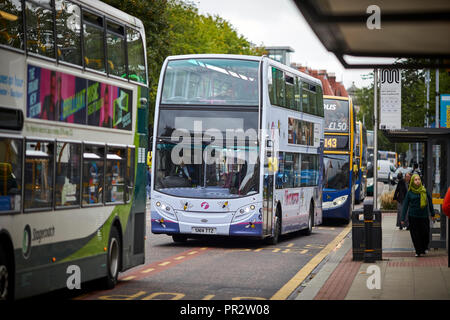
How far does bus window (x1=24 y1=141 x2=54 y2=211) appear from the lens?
1028cm

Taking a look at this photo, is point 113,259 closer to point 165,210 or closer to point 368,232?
point 368,232

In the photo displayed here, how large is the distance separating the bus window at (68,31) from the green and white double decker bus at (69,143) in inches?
0.5

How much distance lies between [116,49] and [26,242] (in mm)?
4464

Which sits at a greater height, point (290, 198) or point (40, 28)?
point (40, 28)

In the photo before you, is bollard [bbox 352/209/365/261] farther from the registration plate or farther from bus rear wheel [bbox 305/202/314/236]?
bus rear wheel [bbox 305/202/314/236]

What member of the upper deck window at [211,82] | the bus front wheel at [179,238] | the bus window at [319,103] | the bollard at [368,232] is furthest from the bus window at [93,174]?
the bus window at [319,103]

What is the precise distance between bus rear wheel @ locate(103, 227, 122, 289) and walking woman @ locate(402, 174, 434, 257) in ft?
25.3

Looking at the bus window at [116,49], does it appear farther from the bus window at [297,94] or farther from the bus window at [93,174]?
the bus window at [297,94]

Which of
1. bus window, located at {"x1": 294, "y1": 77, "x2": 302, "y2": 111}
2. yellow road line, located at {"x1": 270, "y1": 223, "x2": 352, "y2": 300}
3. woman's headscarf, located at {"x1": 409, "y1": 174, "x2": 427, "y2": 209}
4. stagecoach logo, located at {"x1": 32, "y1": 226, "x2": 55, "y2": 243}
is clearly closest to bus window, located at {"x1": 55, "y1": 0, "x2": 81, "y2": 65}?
stagecoach logo, located at {"x1": 32, "y1": 226, "x2": 55, "y2": 243}

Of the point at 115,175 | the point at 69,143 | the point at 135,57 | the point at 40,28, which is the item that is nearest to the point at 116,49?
the point at 135,57

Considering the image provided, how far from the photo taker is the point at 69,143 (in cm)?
1173

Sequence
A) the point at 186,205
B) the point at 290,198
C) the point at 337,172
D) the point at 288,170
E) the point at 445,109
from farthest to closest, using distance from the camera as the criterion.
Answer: the point at 337,172
the point at 445,109
the point at 290,198
the point at 288,170
the point at 186,205

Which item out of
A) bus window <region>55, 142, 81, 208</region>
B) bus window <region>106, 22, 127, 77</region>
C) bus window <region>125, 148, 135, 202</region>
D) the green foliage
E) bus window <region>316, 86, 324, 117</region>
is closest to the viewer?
bus window <region>55, 142, 81, 208</region>
